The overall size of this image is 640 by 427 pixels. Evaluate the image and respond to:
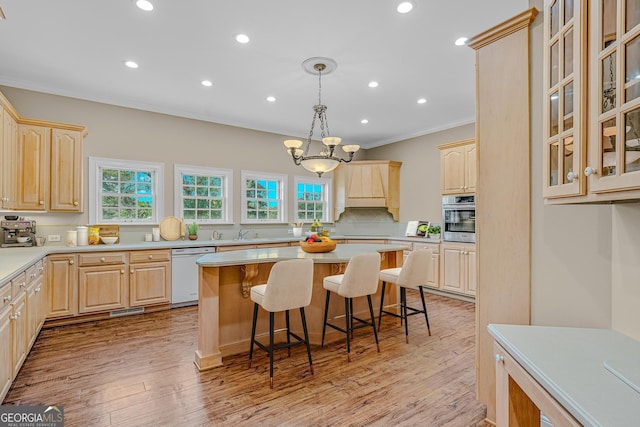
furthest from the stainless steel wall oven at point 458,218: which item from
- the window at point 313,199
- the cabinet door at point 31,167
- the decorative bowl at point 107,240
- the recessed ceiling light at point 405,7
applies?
the cabinet door at point 31,167

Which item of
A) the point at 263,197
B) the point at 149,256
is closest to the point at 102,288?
the point at 149,256

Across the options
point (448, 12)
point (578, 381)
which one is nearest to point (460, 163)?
point (448, 12)

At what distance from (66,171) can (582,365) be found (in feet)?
17.3

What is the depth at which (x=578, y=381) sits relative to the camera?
3.42 feet

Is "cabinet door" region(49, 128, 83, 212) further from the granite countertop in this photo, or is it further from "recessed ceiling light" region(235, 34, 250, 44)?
"recessed ceiling light" region(235, 34, 250, 44)

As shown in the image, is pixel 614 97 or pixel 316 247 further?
pixel 316 247

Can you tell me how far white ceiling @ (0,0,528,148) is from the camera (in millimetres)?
2662

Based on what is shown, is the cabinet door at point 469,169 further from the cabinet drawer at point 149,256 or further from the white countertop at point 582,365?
the cabinet drawer at point 149,256

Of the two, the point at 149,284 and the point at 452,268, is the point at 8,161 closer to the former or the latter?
the point at 149,284

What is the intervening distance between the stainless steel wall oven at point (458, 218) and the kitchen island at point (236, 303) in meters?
2.05

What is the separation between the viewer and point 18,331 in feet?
8.27

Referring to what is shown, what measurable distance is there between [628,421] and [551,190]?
938 mm

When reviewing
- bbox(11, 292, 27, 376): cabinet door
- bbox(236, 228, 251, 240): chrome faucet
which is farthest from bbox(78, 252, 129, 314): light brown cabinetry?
bbox(236, 228, 251, 240): chrome faucet

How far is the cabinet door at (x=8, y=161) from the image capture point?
3.35 meters
